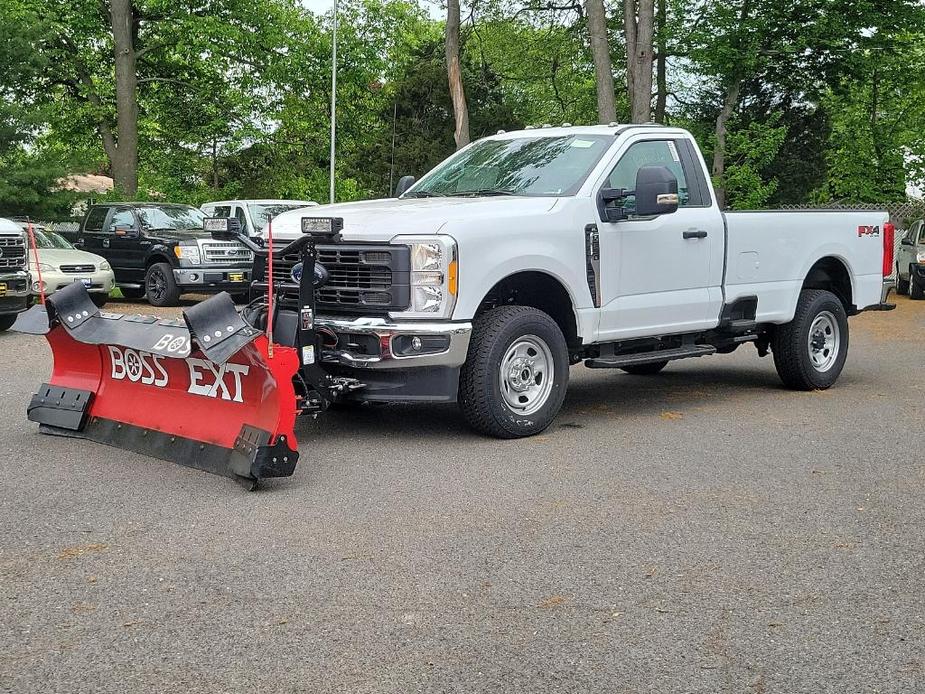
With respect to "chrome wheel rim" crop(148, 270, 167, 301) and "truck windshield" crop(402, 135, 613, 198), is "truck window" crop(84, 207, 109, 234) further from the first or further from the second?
"truck windshield" crop(402, 135, 613, 198)

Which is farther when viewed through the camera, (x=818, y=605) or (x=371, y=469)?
(x=371, y=469)

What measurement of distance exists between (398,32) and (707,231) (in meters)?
44.3

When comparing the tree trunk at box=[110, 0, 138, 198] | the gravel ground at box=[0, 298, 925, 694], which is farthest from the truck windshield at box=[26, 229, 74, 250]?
the tree trunk at box=[110, 0, 138, 198]

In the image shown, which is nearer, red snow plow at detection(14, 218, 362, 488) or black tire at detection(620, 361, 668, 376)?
red snow plow at detection(14, 218, 362, 488)

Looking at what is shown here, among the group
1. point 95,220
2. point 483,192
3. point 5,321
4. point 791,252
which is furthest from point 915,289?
point 483,192

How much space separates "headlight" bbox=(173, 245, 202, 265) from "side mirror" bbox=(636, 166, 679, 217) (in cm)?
1235

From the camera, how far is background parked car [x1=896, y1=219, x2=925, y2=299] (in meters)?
23.5

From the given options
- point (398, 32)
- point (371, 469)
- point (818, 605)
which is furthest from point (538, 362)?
point (398, 32)

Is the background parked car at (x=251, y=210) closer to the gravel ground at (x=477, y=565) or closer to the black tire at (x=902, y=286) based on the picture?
the black tire at (x=902, y=286)

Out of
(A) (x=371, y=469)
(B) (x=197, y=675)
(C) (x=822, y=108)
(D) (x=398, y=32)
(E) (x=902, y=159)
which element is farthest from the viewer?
(D) (x=398, y=32)

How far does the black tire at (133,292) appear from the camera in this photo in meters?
20.5

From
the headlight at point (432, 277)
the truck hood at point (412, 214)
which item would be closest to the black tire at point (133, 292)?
the truck hood at point (412, 214)

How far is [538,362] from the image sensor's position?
820 centimetres

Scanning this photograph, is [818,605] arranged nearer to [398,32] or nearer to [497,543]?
[497,543]
